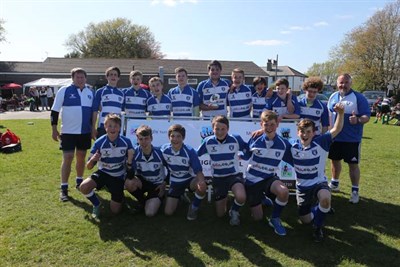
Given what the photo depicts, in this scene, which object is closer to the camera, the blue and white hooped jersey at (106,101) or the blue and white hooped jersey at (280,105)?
the blue and white hooped jersey at (280,105)

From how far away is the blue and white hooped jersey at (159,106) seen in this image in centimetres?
636

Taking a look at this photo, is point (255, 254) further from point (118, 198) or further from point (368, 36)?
point (368, 36)

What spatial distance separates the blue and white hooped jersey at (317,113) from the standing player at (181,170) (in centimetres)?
212

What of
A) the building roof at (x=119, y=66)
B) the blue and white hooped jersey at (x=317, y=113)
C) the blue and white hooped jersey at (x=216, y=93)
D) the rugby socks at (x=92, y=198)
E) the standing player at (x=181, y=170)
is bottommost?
the rugby socks at (x=92, y=198)

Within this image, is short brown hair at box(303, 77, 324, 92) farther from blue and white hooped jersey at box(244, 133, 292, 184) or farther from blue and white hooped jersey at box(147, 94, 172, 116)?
blue and white hooped jersey at box(147, 94, 172, 116)

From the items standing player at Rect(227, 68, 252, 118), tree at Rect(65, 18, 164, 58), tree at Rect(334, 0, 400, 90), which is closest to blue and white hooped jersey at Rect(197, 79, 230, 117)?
standing player at Rect(227, 68, 252, 118)

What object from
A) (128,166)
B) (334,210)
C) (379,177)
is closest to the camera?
(128,166)

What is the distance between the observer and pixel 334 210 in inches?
213

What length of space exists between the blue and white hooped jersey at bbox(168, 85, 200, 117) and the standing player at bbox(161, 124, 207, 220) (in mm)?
1385

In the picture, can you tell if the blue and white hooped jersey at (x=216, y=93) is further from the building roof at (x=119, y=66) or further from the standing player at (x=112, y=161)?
the building roof at (x=119, y=66)

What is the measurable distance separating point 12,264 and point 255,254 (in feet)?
8.62

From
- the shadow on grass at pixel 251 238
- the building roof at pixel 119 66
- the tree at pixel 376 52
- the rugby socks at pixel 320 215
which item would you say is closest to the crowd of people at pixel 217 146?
the rugby socks at pixel 320 215

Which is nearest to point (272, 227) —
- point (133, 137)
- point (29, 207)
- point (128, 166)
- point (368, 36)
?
point (128, 166)

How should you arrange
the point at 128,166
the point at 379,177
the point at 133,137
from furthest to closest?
the point at 379,177 → the point at 133,137 → the point at 128,166
